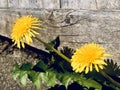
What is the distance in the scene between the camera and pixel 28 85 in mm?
2873

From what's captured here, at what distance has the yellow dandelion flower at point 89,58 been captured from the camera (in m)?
1.99

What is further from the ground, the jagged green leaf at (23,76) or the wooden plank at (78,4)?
the wooden plank at (78,4)

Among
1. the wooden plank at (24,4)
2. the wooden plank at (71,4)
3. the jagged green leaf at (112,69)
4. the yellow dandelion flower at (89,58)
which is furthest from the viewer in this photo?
the wooden plank at (24,4)

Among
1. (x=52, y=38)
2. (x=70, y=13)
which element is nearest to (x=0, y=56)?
(x=52, y=38)

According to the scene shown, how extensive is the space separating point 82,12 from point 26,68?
492mm

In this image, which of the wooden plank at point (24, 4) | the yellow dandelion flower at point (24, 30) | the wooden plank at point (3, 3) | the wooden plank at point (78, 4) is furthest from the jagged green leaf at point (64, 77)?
the wooden plank at point (3, 3)

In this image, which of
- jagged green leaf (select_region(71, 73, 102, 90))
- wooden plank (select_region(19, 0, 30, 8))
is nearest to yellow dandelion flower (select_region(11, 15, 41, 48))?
jagged green leaf (select_region(71, 73, 102, 90))

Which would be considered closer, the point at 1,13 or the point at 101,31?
the point at 101,31

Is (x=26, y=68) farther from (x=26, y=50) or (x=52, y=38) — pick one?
(x=26, y=50)

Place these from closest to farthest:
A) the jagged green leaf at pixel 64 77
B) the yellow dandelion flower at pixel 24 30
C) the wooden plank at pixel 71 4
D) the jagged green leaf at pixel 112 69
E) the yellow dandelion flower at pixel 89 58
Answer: the yellow dandelion flower at pixel 89 58 < the yellow dandelion flower at pixel 24 30 < the jagged green leaf at pixel 64 77 < the jagged green leaf at pixel 112 69 < the wooden plank at pixel 71 4

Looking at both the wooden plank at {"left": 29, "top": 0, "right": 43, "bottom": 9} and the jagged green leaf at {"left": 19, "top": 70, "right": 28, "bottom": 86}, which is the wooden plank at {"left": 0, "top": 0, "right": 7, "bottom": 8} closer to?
the wooden plank at {"left": 29, "top": 0, "right": 43, "bottom": 9}

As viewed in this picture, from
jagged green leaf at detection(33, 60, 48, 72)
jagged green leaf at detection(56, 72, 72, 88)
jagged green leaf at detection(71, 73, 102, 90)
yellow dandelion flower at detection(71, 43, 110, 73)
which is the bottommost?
jagged green leaf at detection(71, 73, 102, 90)

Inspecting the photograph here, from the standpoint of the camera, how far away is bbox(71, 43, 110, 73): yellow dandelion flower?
199 cm

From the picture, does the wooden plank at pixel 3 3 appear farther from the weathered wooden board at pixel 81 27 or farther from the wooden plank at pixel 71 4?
the wooden plank at pixel 71 4
